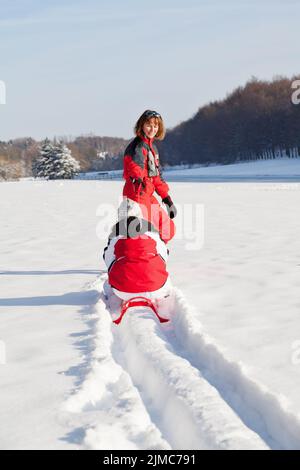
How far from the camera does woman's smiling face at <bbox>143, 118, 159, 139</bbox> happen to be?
5.26m

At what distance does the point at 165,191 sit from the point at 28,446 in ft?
11.9

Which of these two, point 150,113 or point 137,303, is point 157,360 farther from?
point 150,113

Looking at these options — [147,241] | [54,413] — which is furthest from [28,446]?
[147,241]

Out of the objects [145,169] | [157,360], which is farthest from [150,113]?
[157,360]

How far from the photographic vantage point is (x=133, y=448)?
2.53 meters

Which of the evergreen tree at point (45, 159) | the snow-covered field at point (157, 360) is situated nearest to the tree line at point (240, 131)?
the evergreen tree at point (45, 159)

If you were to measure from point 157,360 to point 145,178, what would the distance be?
2.37 meters

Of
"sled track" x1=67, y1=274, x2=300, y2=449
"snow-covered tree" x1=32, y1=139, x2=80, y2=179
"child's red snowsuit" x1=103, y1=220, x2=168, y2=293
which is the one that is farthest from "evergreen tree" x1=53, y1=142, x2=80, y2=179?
"sled track" x1=67, y1=274, x2=300, y2=449

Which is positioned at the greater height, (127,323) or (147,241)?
(147,241)

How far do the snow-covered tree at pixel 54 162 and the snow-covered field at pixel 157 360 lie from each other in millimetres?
64444

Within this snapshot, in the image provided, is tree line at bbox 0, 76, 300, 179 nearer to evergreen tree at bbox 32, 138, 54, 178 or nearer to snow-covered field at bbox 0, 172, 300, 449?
evergreen tree at bbox 32, 138, 54, 178

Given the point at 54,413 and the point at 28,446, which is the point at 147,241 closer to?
the point at 54,413

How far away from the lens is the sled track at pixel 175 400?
2.62 metres

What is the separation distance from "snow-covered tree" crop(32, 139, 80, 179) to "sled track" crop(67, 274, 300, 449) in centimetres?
6786
